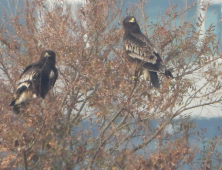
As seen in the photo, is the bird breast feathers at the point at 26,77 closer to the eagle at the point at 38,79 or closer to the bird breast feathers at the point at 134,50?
the eagle at the point at 38,79

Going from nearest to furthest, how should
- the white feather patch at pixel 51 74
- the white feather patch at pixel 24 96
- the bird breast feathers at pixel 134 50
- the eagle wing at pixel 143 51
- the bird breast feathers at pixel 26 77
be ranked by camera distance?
the white feather patch at pixel 24 96 < the bird breast feathers at pixel 26 77 < the eagle wing at pixel 143 51 < the white feather patch at pixel 51 74 < the bird breast feathers at pixel 134 50

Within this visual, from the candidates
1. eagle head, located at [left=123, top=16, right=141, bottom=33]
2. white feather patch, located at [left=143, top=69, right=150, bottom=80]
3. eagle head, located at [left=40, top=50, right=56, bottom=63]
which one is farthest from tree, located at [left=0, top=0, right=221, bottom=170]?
white feather patch, located at [left=143, top=69, right=150, bottom=80]

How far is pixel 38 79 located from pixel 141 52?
166 cm

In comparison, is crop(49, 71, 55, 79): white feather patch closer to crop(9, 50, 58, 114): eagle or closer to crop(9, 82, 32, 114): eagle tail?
crop(9, 50, 58, 114): eagle

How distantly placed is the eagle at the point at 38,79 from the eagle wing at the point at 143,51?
1.26 meters

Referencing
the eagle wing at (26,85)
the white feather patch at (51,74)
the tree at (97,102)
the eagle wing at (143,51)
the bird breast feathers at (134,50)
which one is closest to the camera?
the tree at (97,102)

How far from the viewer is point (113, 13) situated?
22.2ft

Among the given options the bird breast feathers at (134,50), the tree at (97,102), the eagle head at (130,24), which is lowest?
the tree at (97,102)

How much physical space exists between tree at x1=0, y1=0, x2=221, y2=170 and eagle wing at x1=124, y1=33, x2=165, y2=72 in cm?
18

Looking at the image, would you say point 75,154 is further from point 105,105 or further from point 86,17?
point 86,17

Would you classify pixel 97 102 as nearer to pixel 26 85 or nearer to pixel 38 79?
pixel 26 85

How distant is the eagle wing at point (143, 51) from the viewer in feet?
20.7

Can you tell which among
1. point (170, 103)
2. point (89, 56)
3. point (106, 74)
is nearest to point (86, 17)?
point (89, 56)

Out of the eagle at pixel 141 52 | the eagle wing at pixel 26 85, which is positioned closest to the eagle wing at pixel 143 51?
the eagle at pixel 141 52
